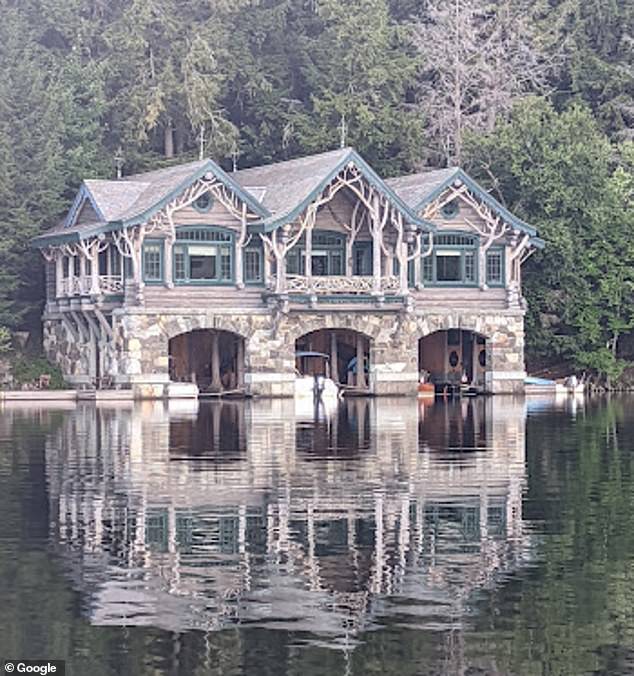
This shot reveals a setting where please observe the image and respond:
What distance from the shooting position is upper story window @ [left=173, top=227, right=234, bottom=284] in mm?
59562

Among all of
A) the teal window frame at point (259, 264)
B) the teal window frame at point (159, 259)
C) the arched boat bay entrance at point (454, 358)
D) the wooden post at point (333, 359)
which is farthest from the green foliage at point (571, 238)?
the teal window frame at point (159, 259)

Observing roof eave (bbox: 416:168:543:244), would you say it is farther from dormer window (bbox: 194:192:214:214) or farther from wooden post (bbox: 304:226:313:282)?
dormer window (bbox: 194:192:214:214)

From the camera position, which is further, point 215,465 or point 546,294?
point 546,294

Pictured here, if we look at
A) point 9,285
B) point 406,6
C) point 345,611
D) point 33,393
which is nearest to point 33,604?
point 345,611

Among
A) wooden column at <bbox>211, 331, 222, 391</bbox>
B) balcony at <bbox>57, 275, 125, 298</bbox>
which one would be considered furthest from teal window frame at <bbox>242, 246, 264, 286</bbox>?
balcony at <bbox>57, 275, 125, 298</bbox>

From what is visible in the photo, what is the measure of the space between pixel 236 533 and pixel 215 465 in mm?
9096

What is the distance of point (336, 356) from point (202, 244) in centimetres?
733

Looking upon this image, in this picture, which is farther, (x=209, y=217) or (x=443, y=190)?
(x=443, y=190)

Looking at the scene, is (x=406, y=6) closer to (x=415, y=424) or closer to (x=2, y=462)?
(x=415, y=424)

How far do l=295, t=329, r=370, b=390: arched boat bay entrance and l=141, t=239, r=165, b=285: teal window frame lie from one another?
21.2 feet

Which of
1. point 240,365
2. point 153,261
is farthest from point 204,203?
point 240,365

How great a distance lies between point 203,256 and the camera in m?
60.1

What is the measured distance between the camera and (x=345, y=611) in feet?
56.3

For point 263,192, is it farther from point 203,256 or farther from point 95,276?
point 95,276
